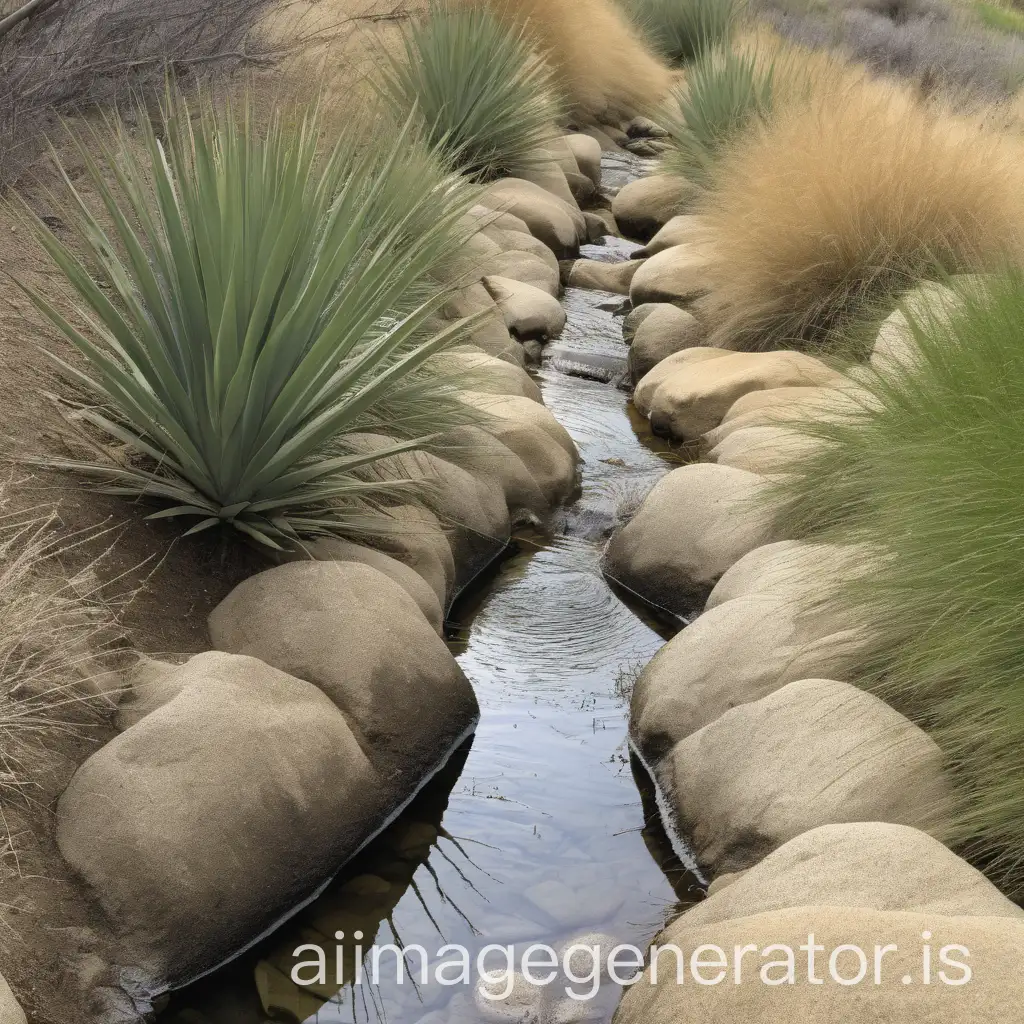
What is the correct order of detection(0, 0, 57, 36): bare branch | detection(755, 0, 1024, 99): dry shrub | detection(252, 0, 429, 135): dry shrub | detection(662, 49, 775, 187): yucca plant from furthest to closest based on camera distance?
detection(755, 0, 1024, 99): dry shrub
detection(662, 49, 775, 187): yucca plant
detection(252, 0, 429, 135): dry shrub
detection(0, 0, 57, 36): bare branch

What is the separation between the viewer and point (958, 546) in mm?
2932

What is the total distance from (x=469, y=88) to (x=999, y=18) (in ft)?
56.3

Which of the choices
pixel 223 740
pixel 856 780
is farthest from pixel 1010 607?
pixel 223 740

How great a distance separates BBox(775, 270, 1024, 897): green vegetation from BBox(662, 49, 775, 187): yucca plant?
4.99 metres

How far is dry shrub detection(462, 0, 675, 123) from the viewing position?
35.2 feet

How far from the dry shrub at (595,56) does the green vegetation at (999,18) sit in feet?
30.6

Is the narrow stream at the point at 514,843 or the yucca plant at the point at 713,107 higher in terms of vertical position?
the yucca plant at the point at 713,107

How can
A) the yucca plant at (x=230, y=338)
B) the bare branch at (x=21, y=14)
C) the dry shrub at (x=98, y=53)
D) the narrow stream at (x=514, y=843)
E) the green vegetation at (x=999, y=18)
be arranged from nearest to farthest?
the narrow stream at (x=514, y=843) → the yucca plant at (x=230, y=338) → the bare branch at (x=21, y=14) → the dry shrub at (x=98, y=53) → the green vegetation at (x=999, y=18)

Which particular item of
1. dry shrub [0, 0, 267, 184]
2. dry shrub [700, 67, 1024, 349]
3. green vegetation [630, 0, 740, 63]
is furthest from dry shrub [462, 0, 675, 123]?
dry shrub [700, 67, 1024, 349]

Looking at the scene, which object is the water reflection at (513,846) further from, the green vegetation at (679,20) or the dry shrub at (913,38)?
the green vegetation at (679,20)

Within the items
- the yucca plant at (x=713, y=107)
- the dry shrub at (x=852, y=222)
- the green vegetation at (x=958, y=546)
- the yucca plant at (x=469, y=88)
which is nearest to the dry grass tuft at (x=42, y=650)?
the green vegetation at (x=958, y=546)

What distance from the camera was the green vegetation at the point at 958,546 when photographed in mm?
2648

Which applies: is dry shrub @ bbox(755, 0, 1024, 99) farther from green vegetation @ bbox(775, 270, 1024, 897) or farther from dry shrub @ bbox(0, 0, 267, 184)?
green vegetation @ bbox(775, 270, 1024, 897)

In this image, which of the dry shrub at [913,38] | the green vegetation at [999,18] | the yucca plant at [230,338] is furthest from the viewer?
the green vegetation at [999,18]
